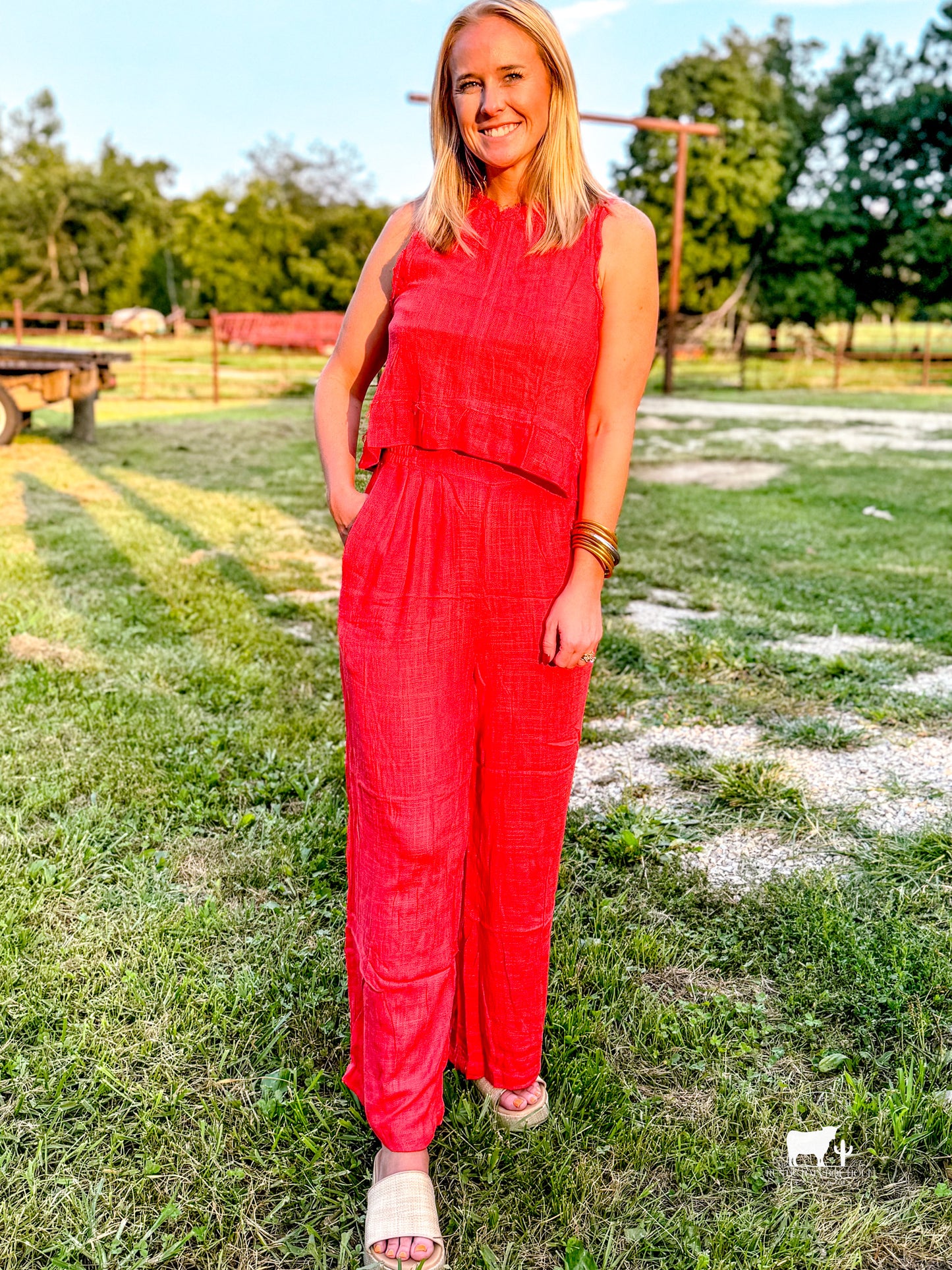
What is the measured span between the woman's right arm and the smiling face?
19cm

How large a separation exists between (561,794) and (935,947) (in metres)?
1.28

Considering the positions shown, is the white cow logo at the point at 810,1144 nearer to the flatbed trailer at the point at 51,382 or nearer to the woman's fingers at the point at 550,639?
the woman's fingers at the point at 550,639

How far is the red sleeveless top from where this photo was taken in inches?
62.2

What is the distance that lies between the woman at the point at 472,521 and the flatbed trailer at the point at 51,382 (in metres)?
9.76

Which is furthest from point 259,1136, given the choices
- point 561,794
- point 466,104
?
point 466,104

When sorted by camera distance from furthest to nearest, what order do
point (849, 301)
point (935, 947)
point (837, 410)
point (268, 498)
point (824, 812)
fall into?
point (849, 301) → point (837, 410) → point (268, 498) → point (824, 812) → point (935, 947)

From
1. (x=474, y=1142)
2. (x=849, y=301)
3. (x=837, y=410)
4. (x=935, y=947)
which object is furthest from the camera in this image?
(x=849, y=301)

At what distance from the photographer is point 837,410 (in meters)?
17.4

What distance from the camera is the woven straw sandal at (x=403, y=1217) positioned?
1.63 meters

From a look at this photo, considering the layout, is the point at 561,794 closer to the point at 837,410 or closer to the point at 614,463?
the point at 614,463

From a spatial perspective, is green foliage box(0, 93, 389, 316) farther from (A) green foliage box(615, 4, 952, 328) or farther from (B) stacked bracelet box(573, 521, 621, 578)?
(B) stacked bracelet box(573, 521, 621, 578)

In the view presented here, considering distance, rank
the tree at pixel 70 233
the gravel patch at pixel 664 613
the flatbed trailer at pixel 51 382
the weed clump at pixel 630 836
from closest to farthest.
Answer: the weed clump at pixel 630 836, the gravel patch at pixel 664 613, the flatbed trailer at pixel 51 382, the tree at pixel 70 233

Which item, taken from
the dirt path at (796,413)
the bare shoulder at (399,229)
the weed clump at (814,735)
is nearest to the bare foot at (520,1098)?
the bare shoulder at (399,229)

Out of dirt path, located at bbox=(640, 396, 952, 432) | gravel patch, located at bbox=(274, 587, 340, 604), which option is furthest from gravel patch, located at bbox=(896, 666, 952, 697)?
dirt path, located at bbox=(640, 396, 952, 432)
